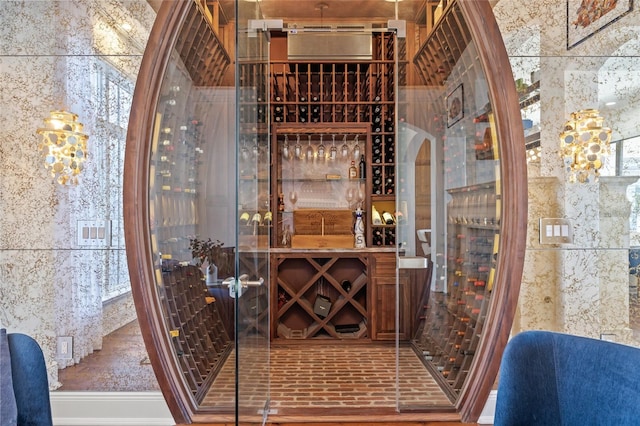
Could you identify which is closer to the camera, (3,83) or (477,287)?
(3,83)

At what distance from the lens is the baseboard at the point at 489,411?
2.16 metres

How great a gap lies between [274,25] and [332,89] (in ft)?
5.71

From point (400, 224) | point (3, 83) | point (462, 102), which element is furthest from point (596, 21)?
point (3, 83)

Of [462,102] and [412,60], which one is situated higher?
[412,60]

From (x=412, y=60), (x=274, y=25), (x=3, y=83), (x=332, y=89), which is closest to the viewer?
(x=3, y=83)

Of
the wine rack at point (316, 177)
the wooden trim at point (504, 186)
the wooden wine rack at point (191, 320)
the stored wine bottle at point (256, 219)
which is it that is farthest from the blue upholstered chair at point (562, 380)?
the wine rack at point (316, 177)

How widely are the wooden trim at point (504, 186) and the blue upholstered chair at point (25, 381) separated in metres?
2.04

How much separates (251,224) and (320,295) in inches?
87.3

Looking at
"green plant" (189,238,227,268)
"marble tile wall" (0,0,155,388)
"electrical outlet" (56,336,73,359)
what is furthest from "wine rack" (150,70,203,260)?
"electrical outlet" (56,336,73,359)

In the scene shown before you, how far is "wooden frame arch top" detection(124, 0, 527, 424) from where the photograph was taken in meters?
2.00

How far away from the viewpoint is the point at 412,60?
2.47m

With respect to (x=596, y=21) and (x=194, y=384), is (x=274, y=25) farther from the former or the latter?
(x=194, y=384)

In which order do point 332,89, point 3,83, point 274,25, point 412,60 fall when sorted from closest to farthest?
point 3,83
point 274,25
point 412,60
point 332,89

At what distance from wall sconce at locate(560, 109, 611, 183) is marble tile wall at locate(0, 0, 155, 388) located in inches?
93.5
